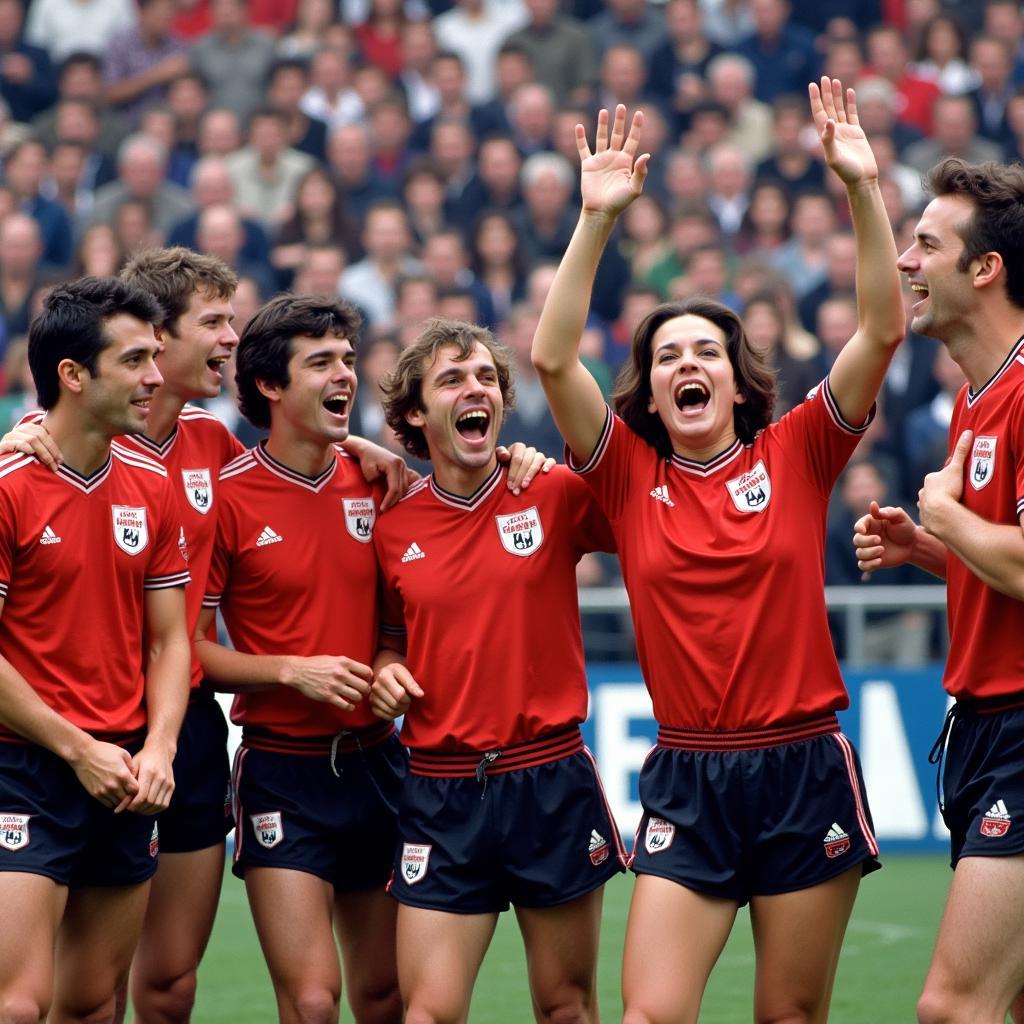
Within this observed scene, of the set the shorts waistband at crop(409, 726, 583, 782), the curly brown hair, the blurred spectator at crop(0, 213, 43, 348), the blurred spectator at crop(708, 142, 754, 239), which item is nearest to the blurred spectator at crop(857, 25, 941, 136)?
the blurred spectator at crop(708, 142, 754, 239)

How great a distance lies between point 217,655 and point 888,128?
9909mm

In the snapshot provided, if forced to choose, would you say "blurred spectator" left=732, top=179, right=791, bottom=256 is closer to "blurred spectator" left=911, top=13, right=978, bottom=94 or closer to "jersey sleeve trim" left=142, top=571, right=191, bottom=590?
"blurred spectator" left=911, top=13, right=978, bottom=94

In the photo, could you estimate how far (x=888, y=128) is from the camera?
574 inches

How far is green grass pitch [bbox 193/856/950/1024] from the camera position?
305 inches

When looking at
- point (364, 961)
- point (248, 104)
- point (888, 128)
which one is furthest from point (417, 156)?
point (364, 961)

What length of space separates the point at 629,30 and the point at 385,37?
2.24 meters

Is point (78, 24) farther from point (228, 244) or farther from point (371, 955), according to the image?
point (371, 955)

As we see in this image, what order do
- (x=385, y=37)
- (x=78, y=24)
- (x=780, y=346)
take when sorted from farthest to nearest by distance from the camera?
(x=78, y=24) < (x=385, y=37) < (x=780, y=346)

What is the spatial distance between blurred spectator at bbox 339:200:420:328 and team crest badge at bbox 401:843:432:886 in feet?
26.7

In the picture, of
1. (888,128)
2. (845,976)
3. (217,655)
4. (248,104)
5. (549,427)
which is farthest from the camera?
(248,104)

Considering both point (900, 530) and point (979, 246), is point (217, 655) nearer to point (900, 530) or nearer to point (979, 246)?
point (900, 530)

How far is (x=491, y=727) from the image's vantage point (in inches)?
230

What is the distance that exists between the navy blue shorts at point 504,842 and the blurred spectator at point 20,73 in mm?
12454

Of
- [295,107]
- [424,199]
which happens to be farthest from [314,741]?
[295,107]
